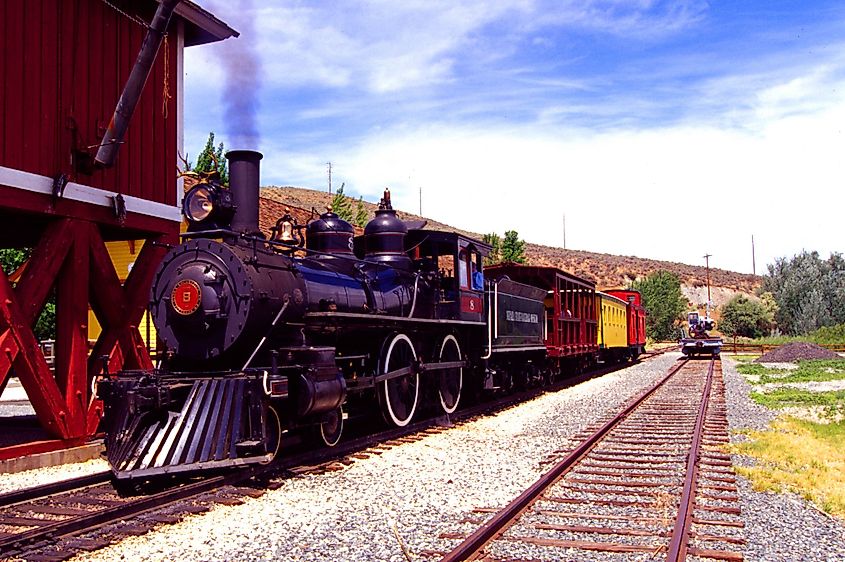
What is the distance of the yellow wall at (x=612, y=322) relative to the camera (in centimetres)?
2750

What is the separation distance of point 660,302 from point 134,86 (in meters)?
61.0

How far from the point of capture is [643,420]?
41.2ft

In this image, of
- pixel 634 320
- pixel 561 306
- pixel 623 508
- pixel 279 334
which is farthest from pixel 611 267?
pixel 623 508

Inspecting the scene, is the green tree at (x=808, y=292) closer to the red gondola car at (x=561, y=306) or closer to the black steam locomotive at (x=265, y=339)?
the red gondola car at (x=561, y=306)

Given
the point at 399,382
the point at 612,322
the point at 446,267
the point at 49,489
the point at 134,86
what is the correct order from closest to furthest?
the point at 49,489 < the point at 134,86 < the point at 399,382 < the point at 446,267 < the point at 612,322

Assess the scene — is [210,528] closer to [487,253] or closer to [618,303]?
[487,253]

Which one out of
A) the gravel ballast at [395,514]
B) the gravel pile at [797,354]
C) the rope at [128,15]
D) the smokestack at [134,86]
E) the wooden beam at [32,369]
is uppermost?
the rope at [128,15]

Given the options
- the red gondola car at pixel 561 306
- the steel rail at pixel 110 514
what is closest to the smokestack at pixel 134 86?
the steel rail at pixel 110 514

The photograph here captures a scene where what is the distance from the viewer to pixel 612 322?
98.4 feet

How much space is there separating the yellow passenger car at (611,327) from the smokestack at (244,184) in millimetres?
19402

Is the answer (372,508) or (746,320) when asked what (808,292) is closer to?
(746,320)

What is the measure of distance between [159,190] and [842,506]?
967 centimetres

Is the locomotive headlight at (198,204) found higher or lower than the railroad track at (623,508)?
higher

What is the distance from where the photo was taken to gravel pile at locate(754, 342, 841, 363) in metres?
32.5
